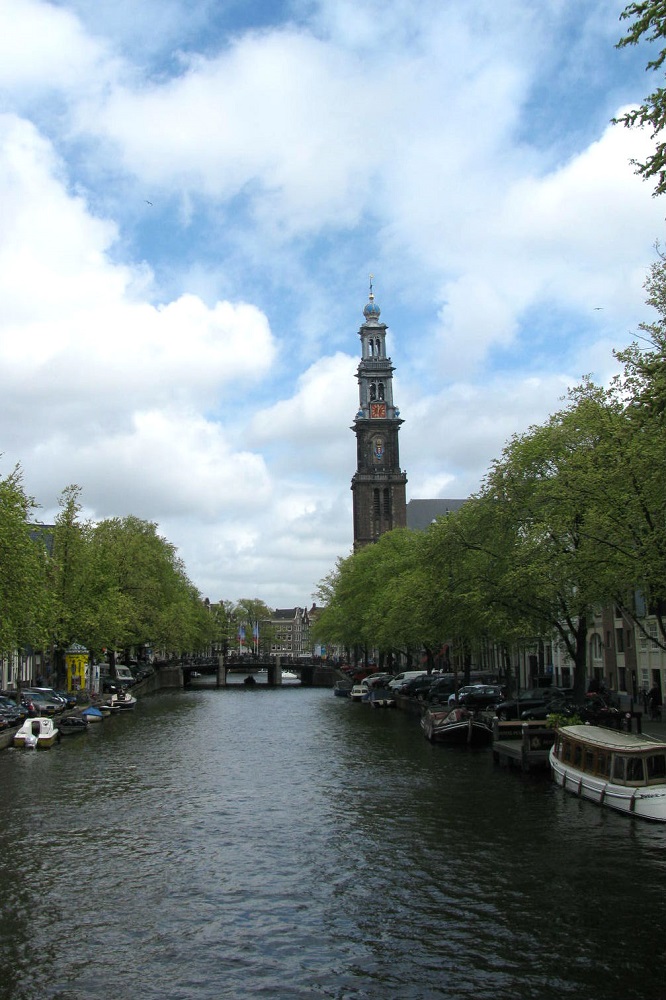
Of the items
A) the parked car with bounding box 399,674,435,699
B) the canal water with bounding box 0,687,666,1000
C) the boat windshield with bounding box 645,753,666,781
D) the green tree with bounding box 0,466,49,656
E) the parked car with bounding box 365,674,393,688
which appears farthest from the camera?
the parked car with bounding box 365,674,393,688

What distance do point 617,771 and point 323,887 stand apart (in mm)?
12173

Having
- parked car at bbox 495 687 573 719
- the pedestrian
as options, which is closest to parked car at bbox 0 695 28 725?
parked car at bbox 495 687 573 719

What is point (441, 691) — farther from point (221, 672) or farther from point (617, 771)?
point (221, 672)

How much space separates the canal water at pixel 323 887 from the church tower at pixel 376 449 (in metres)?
129

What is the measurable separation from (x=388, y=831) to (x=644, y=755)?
850 cm

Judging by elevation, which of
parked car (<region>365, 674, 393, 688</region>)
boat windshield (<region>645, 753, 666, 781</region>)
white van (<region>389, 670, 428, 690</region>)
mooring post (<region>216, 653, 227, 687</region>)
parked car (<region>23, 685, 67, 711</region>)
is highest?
boat windshield (<region>645, 753, 666, 781</region>)

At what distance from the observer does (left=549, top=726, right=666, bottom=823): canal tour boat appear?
94.6 feet

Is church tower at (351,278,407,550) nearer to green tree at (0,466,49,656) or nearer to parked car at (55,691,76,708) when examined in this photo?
parked car at (55,691,76,708)

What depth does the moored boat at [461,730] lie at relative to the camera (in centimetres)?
5078

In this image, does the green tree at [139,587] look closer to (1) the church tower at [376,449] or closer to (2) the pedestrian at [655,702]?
(2) the pedestrian at [655,702]

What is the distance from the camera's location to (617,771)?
30.5 metres

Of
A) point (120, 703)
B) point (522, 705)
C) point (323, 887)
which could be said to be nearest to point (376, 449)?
point (120, 703)

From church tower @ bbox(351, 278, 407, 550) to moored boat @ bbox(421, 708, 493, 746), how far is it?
112824 mm

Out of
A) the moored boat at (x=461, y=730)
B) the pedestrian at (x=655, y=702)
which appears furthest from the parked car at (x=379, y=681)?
the moored boat at (x=461, y=730)
